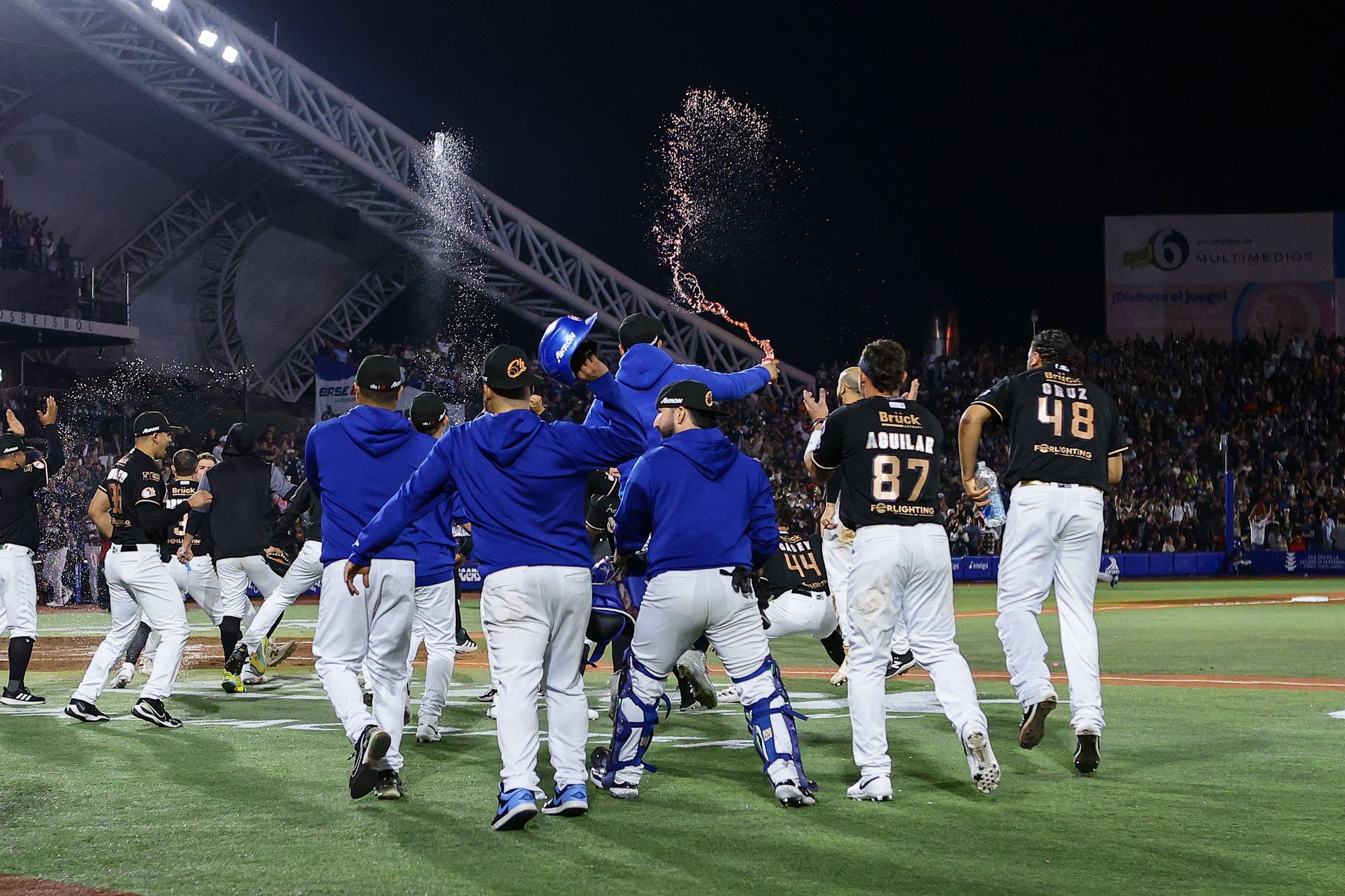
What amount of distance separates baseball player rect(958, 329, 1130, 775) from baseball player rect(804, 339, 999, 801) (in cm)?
77

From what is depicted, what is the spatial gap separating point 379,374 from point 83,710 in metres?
4.11

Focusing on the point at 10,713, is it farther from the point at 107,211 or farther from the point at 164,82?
the point at 107,211

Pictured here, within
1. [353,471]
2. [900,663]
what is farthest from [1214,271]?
[353,471]

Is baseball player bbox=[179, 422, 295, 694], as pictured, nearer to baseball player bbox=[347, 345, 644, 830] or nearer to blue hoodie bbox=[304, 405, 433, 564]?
blue hoodie bbox=[304, 405, 433, 564]

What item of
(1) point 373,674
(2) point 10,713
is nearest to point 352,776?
(1) point 373,674

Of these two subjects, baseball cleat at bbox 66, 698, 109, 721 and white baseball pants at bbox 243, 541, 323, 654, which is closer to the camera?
baseball cleat at bbox 66, 698, 109, 721

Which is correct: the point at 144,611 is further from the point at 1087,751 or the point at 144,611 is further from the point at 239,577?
the point at 1087,751

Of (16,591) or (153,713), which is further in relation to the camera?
(16,591)

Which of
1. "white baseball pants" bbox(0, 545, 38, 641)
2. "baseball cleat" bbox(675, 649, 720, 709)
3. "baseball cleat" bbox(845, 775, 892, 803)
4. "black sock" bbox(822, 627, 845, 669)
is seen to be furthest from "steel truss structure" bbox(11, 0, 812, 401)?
"baseball cleat" bbox(845, 775, 892, 803)

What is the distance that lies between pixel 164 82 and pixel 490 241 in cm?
996

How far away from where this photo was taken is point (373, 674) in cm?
676

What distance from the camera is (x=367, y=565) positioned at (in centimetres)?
634

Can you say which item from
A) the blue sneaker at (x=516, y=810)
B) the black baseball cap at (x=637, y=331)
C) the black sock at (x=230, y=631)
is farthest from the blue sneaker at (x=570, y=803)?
the black sock at (x=230, y=631)

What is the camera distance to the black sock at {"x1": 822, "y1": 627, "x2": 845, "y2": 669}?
10.9 metres
